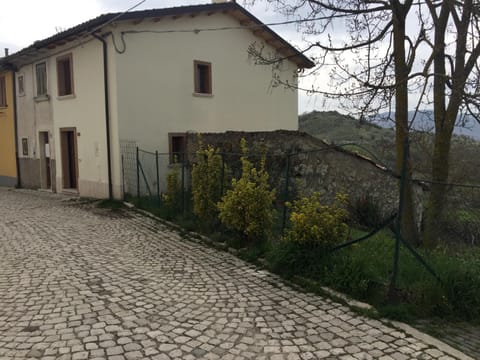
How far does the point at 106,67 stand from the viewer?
1231cm

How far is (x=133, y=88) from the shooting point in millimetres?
12422

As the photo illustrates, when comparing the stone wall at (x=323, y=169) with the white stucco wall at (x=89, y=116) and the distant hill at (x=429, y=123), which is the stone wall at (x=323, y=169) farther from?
the white stucco wall at (x=89, y=116)

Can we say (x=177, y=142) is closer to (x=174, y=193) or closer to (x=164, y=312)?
(x=174, y=193)

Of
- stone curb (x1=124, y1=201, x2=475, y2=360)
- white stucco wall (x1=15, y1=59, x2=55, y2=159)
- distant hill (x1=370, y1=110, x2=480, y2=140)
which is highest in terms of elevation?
white stucco wall (x1=15, y1=59, x2=55, y2=159)

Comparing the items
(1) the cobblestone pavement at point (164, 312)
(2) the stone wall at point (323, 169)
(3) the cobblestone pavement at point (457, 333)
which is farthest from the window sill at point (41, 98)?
(3) the cobblestone pavement at point (457, 333)

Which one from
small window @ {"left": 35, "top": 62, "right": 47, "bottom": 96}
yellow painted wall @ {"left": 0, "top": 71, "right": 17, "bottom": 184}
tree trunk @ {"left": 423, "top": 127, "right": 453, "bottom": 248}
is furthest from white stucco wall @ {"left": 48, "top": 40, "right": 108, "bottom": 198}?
tree trunk @ {"left": 423, "top": 127, "right": 453, "bottom": 248}

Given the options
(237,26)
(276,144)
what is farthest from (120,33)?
(276,144)

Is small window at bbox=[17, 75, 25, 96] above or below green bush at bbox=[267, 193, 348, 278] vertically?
above

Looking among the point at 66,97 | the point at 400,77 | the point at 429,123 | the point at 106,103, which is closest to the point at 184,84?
the point at 106,103

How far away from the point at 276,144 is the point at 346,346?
6400 mm

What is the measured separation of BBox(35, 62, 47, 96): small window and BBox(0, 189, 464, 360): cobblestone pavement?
9.81 m

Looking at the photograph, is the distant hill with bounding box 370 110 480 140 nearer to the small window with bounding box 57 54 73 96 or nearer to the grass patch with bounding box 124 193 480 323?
the grass patch with bounding box 124 193 480 323

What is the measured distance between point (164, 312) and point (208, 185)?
3.72 m

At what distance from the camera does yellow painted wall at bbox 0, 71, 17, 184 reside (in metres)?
18.1
